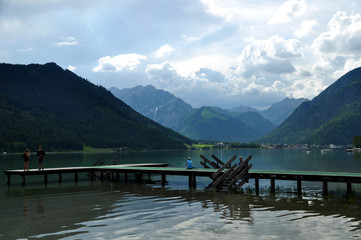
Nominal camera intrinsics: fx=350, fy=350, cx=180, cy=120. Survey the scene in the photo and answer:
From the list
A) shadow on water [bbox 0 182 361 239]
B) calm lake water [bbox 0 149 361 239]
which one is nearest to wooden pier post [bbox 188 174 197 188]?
shadow on water [bbox 0 182 361 239]

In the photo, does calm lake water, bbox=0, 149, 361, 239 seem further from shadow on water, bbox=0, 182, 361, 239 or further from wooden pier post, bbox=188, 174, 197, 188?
wooden pier post, bbox=188, 174, 197, 188

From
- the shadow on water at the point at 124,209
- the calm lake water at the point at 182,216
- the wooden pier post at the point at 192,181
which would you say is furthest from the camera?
the wooden pier post at the point at 192,181

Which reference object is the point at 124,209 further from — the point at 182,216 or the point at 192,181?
the point at 192,181

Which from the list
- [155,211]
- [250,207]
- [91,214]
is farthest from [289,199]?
[91,214]

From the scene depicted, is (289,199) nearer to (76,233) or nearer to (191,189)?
(191,189)

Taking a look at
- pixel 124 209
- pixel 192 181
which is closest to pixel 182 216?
pixel 124 209

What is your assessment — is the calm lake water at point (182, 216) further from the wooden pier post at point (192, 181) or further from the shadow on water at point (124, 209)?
the wooden pier post at point (192, 181)

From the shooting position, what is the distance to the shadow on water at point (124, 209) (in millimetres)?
19562

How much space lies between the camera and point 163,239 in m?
16.5

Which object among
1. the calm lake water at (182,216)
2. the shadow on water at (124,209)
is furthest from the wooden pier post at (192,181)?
the calm lake water at (182,216)

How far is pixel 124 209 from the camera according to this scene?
25.0 metres

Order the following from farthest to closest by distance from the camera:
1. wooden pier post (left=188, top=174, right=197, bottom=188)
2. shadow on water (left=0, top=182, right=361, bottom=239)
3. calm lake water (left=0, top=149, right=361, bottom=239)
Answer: wooden pier post (left=188, top=174, right=197, bottom=188) → shadow on water (left=0, top=182, right=361, bottom=239) → calm lake water (left=0, top=149, right=361, bottom=239)

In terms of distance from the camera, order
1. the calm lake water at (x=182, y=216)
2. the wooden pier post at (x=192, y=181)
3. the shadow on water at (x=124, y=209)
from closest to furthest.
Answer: the calm lake water at (x=182, y=216)
the shadow on water at (x=124, y=209)
the wooden pier post at (x=192, y=181)

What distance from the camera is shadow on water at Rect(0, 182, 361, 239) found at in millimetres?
19562
